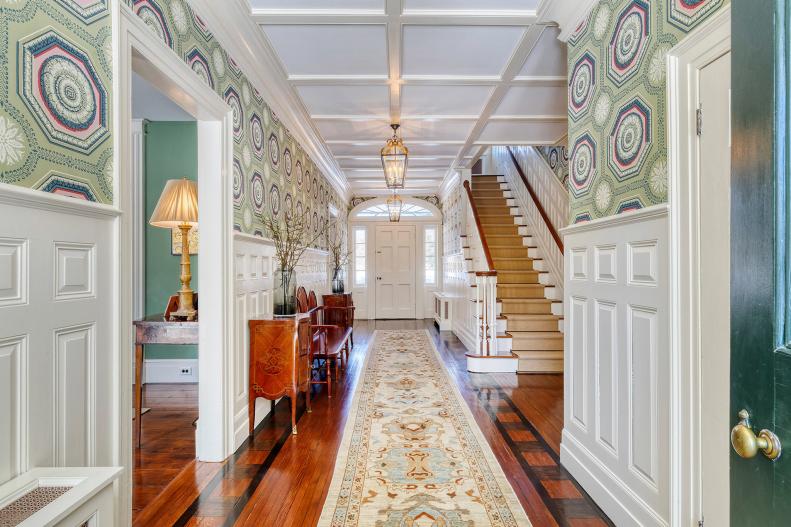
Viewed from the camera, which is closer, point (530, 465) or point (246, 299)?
point (530, 465)

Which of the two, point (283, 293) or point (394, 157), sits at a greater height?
point (394, 157)

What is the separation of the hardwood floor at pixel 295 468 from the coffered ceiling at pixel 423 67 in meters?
Result: 2.71

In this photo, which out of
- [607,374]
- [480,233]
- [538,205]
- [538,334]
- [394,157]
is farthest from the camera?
[538,205]

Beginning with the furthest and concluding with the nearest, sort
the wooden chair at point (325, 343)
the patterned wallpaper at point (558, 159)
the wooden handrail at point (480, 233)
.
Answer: the patterned wallpaper at point (558, 159) → the wooden handrail at point (480, 233) → the wooden chair at point (325, 343)

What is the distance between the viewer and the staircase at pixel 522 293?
4875 mm

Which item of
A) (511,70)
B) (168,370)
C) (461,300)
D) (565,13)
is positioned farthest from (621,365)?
(461,300)

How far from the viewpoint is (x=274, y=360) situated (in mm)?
3010

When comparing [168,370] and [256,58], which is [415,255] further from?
[256,58]

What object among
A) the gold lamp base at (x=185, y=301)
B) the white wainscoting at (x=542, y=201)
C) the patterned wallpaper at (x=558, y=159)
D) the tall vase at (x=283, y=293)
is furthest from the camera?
the patterned wallpaper at (x=558, y=159)

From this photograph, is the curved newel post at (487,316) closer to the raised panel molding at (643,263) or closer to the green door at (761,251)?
the raised panel molding at (643,263)

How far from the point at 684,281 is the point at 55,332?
7.04ft

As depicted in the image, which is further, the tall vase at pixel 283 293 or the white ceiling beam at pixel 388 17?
the tall vase at pixel 283 293

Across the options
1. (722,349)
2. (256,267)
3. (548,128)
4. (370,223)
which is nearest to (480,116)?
(548,128)

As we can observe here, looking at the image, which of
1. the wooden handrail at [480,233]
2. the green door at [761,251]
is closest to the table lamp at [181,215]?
the green door at [761,251]
